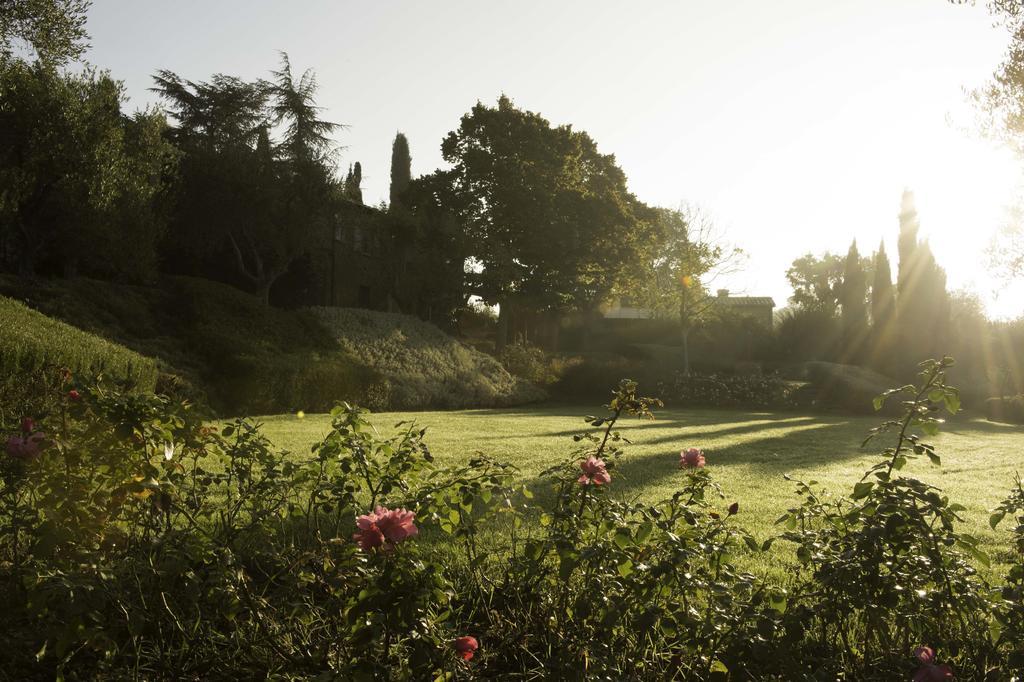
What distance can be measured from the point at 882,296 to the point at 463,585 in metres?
36.4

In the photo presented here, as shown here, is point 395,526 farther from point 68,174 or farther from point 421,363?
point 421,363

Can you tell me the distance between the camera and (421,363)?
2291 cm

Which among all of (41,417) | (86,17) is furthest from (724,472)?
(86,17)

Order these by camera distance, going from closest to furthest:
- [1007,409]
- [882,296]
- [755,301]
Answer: [1007,409] < [882,296] < [755,301]

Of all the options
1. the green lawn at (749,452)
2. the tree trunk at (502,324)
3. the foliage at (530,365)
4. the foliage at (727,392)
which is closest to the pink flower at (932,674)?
the green lawn at (749,452)

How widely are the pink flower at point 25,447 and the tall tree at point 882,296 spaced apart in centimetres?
3472

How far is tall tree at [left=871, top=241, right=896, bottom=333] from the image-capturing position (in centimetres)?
3316

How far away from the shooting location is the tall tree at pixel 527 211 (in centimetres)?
3009

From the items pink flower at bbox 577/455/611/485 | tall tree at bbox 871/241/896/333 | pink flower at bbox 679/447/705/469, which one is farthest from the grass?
tall tree at bbox 871/241/896/333

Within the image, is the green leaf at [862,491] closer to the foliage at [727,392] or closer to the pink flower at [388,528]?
the pink flower at [388,528]

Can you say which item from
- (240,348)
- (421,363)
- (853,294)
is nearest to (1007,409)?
(421,363)

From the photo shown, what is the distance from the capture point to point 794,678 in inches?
90.8

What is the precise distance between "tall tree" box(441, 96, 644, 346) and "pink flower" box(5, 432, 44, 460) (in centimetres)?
2647

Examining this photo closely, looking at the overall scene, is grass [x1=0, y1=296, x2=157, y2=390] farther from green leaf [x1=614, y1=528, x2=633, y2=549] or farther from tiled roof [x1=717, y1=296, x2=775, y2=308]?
tiled roof [x1=717, y1=296, x2=775, y2=308]
